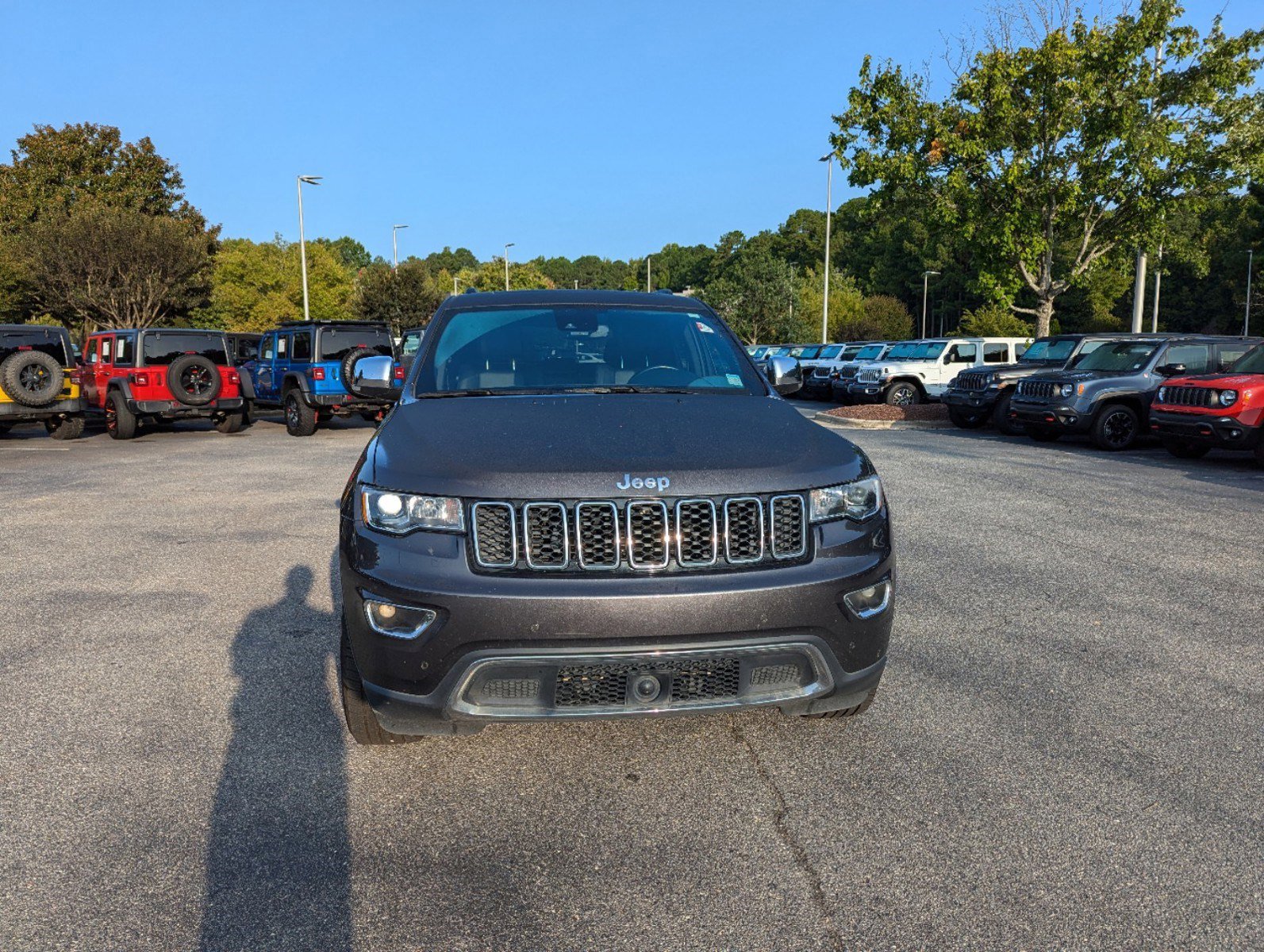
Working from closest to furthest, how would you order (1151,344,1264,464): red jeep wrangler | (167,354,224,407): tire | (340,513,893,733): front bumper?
(340,513,893,733): front bumper → (1151,344,1264,464): red jeep wrangler → (167,354,224,407): tire

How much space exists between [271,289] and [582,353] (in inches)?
2241

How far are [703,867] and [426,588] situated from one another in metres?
1.13

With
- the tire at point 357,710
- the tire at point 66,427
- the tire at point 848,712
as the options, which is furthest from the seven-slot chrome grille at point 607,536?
the tire at point 66,427

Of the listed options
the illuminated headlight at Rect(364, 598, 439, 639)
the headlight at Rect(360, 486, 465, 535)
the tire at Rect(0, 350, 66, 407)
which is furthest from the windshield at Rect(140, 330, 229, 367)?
the illuminated headlight at Rect(364, 598, 439, 639)

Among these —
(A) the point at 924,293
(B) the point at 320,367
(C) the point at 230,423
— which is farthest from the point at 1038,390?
(A) the point at 924,293

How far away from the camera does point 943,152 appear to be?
2059 centimetres

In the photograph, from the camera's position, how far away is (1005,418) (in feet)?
54.1

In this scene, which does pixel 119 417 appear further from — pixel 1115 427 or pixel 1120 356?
pixel 1120 356

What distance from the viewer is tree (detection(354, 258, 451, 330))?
52375 millimetres

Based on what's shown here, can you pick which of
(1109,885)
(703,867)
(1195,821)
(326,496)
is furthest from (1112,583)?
(326,496)

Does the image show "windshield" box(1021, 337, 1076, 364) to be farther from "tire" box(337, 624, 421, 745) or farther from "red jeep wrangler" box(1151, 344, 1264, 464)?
"tire" box(337, 624, 421, 745)

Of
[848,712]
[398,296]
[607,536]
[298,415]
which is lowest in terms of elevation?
[848,712]

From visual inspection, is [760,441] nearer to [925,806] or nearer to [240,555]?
[925,806]

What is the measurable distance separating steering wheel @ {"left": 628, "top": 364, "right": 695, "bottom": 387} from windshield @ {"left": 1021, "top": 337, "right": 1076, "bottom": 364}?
14.2 m
